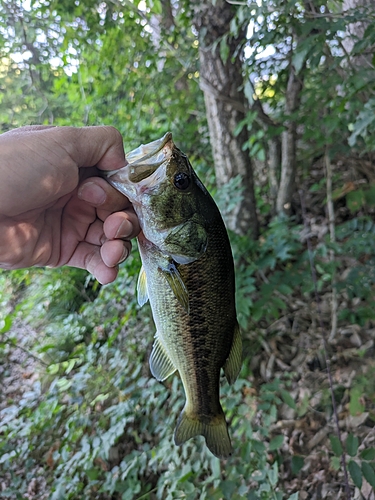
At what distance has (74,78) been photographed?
3426mm

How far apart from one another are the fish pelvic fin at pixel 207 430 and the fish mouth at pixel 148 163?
41.4 inches

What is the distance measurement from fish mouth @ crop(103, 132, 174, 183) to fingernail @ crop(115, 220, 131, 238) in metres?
0.19

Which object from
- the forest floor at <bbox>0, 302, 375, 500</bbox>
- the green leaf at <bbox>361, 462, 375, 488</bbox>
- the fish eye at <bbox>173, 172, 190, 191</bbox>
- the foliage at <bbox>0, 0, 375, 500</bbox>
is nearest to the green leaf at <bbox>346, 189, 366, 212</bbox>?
the foliage at <bbox>0, 0, 375, 500</bbox>

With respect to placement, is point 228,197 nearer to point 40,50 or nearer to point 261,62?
point 261,62

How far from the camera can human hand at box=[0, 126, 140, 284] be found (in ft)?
4.23

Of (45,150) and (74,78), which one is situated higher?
(74,78)

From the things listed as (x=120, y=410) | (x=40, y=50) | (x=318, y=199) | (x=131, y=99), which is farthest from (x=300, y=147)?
(x=40, y=50)

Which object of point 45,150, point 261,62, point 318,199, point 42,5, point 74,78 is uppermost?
point 42,5

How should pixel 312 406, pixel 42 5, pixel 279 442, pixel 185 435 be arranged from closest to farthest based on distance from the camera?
pixel 185 435 → pixel 279 442 → pixel 312 406 → pixel 42 5

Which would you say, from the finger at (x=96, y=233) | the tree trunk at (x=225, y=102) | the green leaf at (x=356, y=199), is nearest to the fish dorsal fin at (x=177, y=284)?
the finger at (x=96, y=233)

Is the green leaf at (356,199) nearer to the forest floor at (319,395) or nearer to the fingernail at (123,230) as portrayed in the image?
the forest floor at (319,395)

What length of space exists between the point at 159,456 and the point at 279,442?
1002 millimetres

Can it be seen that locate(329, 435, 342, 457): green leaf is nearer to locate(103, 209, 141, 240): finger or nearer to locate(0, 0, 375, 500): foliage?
locate(0, 0, 375, 500): foliage

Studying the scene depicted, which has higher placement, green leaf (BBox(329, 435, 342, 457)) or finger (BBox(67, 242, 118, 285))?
finger (BBox(67, 242, 118, 285))
